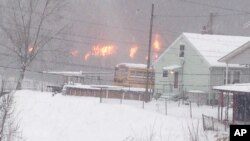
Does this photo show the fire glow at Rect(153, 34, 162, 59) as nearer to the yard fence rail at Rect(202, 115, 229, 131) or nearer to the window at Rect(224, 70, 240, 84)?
the window at Rect(224, 70, 240, 84)

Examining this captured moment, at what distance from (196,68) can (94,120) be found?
16.8 meters

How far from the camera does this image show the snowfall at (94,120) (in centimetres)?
2436

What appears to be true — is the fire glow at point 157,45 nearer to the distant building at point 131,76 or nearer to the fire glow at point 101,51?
the fire glow at point 101,51

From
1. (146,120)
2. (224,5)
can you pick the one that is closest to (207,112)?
(146,120)

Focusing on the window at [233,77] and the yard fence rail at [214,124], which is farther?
the window at [233,77]

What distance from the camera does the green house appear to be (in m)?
39.6

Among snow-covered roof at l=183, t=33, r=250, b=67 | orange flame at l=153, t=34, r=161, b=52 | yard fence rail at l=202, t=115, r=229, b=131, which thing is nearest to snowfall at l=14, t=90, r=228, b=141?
yard fence rail at l=202, t=115, r=229, b=131

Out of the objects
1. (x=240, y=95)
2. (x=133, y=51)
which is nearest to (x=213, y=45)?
(x=240, y=95)

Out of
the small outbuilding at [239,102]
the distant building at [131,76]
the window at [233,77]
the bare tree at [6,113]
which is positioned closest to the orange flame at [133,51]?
the distant building at [131,76]

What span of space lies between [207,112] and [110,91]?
32.3 feet

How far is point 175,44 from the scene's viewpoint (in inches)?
1815

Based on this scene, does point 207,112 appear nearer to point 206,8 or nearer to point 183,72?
point 183,72

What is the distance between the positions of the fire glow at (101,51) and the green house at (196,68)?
42.9m

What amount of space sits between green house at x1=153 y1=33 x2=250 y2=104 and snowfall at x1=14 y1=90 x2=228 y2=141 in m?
7.98
